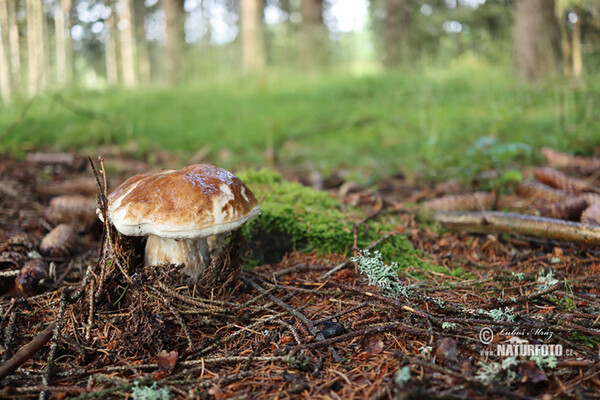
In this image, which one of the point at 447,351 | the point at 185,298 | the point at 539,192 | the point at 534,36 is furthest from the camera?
the point at 534,36

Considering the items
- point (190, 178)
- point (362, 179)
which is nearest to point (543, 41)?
point (362, 179)

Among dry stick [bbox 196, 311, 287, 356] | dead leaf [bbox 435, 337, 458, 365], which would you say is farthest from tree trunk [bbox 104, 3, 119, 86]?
dead leaf [bbox 435, 337, 458, 365]

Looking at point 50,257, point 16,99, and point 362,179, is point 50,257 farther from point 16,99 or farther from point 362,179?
point 16,99

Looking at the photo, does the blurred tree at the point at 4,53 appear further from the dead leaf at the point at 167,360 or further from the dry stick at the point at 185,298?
the dead leaf at the point at 167,360

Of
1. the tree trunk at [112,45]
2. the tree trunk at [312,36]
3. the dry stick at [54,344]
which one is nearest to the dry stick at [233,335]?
the dry stick at [54,344]

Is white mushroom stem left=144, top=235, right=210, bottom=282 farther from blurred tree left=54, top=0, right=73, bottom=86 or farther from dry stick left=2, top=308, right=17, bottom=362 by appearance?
blurred tree left=54, top=0, right=73, bottom=86

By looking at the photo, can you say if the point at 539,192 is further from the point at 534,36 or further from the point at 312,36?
the point at 312,36

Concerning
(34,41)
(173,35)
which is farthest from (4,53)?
(173,35)
